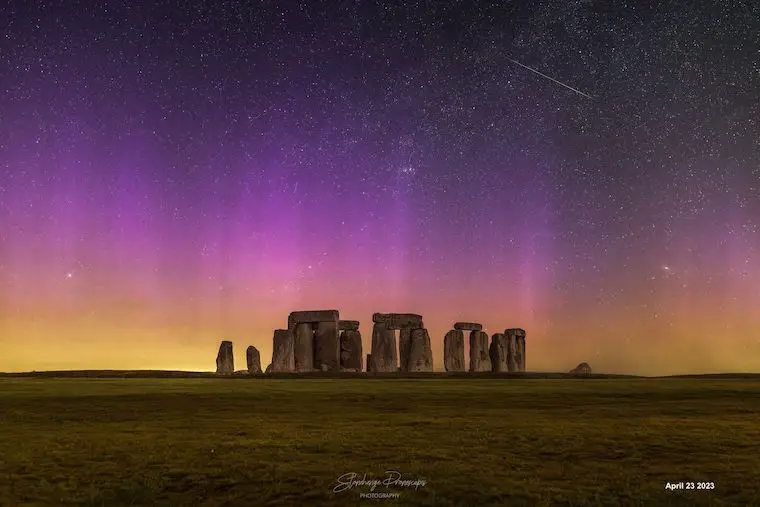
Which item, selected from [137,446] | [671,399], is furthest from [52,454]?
[671,399]

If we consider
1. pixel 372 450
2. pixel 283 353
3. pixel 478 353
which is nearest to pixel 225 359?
pixel 283 353

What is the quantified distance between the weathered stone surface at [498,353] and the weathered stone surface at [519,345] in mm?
1740

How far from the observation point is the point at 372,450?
11.2 meters

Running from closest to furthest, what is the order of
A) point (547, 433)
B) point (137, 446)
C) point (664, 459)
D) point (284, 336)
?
point (664, 459), point (137, 446), point (547, 433), point (284, 336)

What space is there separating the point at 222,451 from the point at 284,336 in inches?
1179

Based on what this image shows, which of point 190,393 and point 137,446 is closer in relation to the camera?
point 137,446

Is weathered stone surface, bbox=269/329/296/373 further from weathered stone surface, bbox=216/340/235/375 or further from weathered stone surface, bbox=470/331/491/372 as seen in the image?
weathered stone surface, bbox=470/331/491/372

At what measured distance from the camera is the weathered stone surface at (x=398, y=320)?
41787mm

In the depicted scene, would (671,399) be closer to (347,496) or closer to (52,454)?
(347,496)

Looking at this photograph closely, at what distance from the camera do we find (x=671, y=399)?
20.0 metres

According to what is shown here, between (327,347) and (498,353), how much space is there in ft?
39.6

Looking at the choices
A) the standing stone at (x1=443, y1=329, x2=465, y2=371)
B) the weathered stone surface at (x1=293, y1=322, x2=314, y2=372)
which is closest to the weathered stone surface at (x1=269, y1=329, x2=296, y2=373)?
the weathered stone surface at (x1=293, y1=322, x2=314, y2=372)

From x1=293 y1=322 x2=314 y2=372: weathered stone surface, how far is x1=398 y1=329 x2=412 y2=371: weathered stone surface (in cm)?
490

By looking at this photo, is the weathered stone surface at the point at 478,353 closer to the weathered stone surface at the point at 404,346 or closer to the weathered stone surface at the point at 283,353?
the weathered stone surface at the point at 404,346
